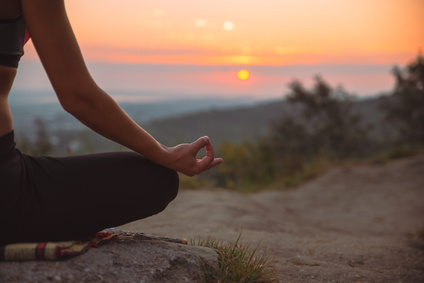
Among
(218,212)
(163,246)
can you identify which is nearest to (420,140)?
(218,212)

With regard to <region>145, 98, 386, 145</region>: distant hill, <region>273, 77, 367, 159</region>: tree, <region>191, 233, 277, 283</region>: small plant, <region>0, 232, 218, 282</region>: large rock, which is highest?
<region>145, 98, 386, 145</region>: distant hill

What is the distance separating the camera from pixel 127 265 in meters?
1.75

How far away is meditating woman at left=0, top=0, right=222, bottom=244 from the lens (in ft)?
4.54

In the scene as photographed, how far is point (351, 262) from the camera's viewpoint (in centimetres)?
334

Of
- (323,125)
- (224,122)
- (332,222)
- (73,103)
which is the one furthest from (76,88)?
(224,122)

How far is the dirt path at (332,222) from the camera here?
3.13 metres

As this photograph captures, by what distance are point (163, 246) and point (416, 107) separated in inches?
779

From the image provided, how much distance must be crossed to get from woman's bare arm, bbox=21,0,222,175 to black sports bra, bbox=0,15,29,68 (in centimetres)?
7

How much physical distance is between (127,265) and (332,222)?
20.0 feet

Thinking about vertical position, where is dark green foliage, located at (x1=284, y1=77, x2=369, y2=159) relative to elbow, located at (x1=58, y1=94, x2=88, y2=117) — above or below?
above

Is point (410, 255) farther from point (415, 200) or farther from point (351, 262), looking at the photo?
point (415, 200)

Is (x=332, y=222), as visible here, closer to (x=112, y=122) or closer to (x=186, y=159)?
(x=186, y=159)

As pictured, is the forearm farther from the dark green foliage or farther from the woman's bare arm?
the dark green foliage

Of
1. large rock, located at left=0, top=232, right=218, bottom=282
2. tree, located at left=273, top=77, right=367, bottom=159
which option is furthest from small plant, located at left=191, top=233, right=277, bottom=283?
tree, located at left=273, top=77, right=367, bottom=159
